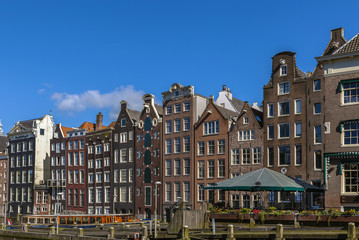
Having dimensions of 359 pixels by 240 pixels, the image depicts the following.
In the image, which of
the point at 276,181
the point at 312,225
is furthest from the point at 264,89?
the point at 312,225

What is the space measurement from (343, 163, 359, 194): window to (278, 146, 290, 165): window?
13.9 meters

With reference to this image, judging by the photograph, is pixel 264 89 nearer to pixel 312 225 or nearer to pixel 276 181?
pixel 276 181

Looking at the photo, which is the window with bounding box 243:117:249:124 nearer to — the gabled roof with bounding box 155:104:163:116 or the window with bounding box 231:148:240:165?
the window with bounding box 231:148:240:165

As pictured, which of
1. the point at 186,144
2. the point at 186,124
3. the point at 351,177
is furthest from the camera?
the point at 186,124

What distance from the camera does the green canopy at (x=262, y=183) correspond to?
133ft

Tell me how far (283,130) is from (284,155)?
2.86 metres

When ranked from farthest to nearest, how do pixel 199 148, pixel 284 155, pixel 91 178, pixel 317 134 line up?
1. pixel 91 178
2. pixel 199 148
3. pixel 284 155
4. pixel 317 134

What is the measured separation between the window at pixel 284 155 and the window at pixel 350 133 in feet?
41.1

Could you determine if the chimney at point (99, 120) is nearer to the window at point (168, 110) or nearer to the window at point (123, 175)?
the window at point (123, 175)

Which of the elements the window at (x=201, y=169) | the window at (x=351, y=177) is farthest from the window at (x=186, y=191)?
the window at (x=351, y=177)

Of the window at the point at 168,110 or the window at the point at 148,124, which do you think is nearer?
the window at the point at 168,110

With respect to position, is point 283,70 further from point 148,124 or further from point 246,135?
point 148,124

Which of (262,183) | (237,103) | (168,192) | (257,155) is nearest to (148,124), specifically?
(168,192)

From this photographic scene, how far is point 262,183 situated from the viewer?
40844 mm
